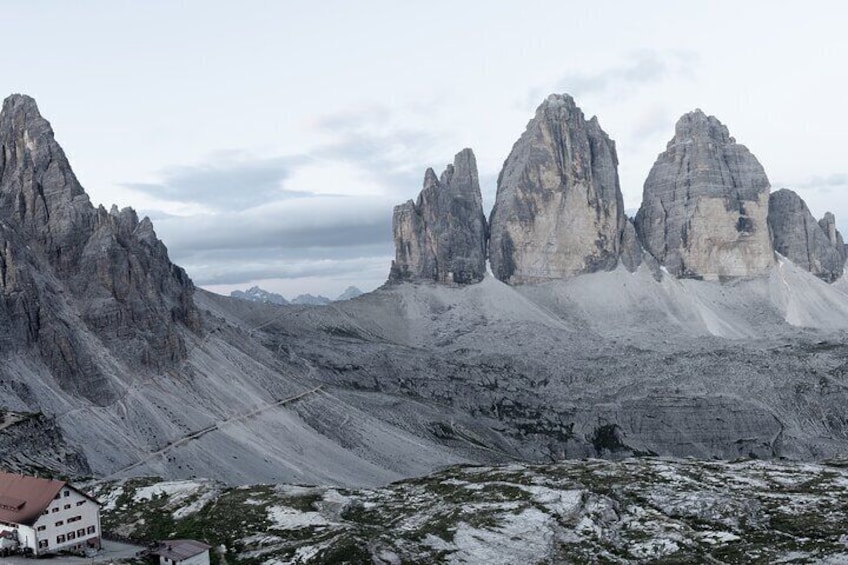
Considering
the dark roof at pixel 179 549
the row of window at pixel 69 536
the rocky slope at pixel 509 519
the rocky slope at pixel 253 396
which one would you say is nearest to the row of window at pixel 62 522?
the row of window at pixel 69 536

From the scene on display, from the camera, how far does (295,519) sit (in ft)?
240

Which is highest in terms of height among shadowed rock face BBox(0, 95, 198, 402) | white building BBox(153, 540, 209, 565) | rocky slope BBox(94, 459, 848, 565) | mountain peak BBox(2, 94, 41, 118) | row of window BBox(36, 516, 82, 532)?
mountain peak BBox(2, 94, 41, 118)

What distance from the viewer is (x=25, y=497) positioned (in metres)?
58.3

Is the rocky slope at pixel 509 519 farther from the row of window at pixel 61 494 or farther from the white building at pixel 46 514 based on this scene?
the row of window at pixel 61 494

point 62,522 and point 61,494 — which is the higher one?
point 61,494

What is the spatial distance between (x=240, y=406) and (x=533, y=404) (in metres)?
73.2

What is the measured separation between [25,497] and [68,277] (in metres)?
94.6

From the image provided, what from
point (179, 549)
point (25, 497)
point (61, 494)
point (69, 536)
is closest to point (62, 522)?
point (69, 536)

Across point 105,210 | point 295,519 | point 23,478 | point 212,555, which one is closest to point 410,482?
point 295,519

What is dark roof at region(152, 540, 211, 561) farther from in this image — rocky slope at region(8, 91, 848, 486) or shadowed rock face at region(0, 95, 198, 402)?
shadowed rock face at region(0, 95, 198, 402)

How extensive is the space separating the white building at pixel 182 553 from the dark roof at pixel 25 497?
8.34 metres

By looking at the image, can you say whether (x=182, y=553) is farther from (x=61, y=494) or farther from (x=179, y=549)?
(x=61, y=494)

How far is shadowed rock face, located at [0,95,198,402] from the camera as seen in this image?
125 meters

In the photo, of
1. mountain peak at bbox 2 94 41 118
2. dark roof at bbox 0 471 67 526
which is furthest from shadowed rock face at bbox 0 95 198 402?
dark roof at bbox 0 471 67 526
